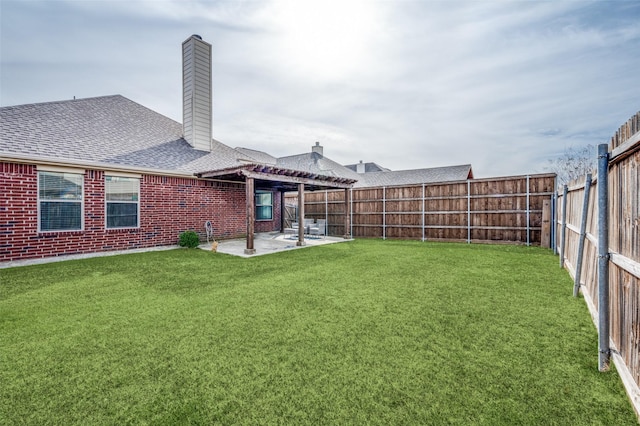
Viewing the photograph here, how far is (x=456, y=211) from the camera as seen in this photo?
1070cm

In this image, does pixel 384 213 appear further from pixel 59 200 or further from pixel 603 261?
pixel 59 200

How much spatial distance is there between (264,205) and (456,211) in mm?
8555

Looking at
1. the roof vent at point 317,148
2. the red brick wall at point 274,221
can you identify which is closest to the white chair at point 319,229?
the red brick wall at point 274,221

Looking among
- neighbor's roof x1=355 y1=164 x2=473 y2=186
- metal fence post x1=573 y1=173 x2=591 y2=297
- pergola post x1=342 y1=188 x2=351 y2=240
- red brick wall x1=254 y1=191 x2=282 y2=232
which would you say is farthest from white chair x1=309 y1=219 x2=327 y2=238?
neighbor's roof x1=355 y1=164 x2=473 y2=186

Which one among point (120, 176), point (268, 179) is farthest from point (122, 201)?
point (268, 179)

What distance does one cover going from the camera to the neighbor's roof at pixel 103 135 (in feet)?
24.1

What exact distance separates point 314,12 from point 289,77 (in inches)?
155

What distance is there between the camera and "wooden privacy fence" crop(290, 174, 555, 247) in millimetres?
9312

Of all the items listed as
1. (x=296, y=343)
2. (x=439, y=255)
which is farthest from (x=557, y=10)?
(x=296, y=343)

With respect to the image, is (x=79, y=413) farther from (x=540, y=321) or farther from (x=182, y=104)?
(x=182, y=104)

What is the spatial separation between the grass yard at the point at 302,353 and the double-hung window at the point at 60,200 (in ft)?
8.62

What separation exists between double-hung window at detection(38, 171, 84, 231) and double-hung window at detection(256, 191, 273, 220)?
691 cm

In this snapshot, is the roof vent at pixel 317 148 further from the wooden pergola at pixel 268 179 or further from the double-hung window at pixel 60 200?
the double-hung window at pixel 60 200

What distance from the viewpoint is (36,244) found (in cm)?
693
